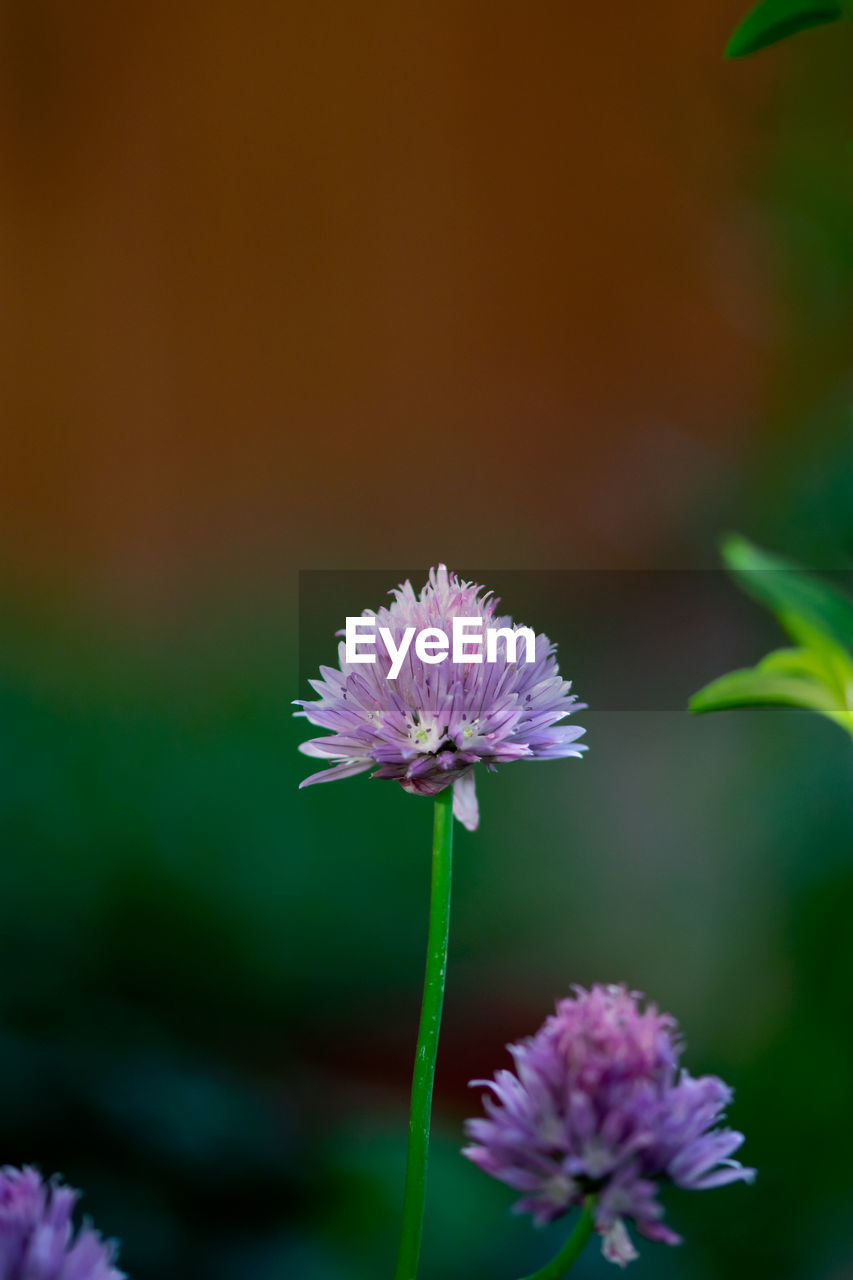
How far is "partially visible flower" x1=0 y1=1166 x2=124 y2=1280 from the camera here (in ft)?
0.65

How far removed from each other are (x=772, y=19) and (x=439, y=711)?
0.18 meters

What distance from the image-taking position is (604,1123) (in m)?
0.19

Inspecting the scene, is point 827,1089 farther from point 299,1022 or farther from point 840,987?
point 299,1022

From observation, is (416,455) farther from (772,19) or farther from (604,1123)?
(604,1123)

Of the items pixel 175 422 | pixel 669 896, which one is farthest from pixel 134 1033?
pixel 175 422

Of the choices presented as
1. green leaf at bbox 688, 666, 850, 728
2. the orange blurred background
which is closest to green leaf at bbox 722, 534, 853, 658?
green leaf at bbox 688, 666, 850, 728

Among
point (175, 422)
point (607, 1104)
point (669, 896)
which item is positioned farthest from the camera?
point (175, 422)

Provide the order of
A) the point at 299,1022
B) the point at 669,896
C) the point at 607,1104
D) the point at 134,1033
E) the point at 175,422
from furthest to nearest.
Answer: the point at 175,422, the point at 669,896, the point at 299,1022, the point at 134,1033, the point at 607,1104

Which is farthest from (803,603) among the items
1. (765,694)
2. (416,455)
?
(416,455)

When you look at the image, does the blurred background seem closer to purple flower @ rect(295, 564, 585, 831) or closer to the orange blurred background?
the orange blurred background

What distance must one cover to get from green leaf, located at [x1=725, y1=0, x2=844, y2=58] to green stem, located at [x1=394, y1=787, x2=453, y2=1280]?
20cm

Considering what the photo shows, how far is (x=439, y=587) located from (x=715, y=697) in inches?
2.9

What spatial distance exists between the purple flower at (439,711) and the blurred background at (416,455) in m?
0.75

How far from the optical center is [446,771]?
253 millimetres
